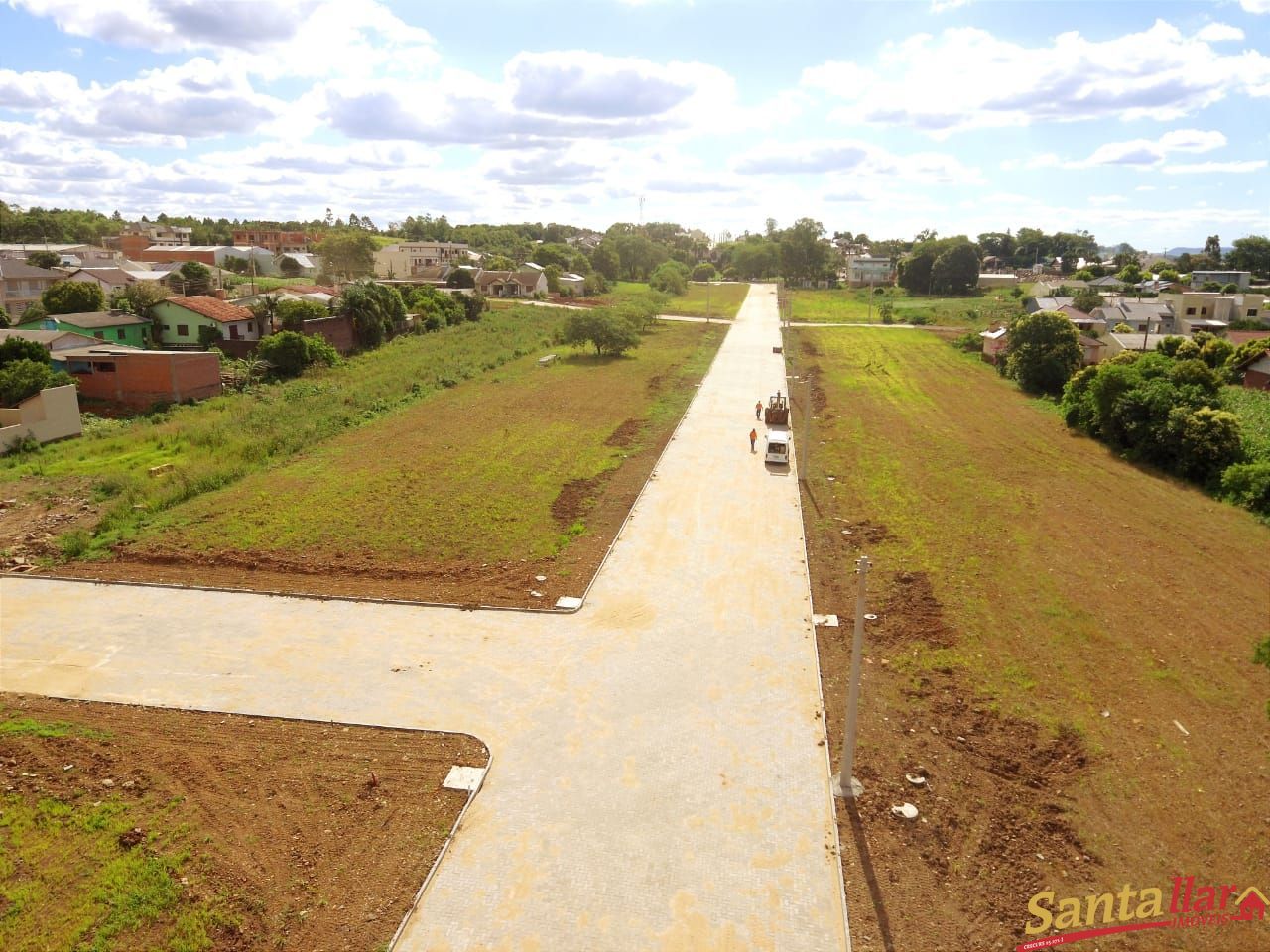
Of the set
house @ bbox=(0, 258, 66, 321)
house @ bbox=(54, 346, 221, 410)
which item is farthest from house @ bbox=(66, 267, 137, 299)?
house @ bbox=(54, 346, 221, 410)

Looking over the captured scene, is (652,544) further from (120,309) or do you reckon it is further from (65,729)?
(120,309)

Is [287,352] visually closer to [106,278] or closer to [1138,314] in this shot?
[106,278]

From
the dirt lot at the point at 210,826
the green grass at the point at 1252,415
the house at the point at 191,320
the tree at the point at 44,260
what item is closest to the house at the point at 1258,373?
the green grass at the point at 1252,415

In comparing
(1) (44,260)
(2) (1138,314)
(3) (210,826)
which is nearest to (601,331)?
(2) (1138,314)

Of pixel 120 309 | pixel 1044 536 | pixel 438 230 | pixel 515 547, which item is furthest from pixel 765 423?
pixel 438 230

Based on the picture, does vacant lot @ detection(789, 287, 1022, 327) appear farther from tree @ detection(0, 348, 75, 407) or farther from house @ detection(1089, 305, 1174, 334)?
tree @ detection(0, 348, 75, 407)

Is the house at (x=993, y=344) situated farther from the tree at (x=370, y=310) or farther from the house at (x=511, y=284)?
the house at (x=511, y=284)
